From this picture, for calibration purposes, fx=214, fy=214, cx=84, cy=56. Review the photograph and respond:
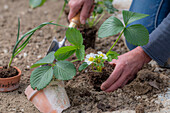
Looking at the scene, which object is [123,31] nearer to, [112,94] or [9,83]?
[112,94]

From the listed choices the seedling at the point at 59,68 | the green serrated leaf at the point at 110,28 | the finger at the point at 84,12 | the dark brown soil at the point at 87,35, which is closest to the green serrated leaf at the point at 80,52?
the seedling at the point at 59,68

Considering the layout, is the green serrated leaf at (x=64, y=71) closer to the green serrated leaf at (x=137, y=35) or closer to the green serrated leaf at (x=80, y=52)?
the green serrated leaf at (x=80, y=52)

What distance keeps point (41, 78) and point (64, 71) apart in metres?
0.13

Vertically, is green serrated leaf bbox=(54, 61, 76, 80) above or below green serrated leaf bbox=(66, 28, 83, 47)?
below

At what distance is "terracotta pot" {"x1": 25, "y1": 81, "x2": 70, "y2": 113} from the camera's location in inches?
47.3

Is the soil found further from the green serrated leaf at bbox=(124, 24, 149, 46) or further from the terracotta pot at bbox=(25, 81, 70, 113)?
the green serrated leaf at bbox=(124, 24, 149, 46)

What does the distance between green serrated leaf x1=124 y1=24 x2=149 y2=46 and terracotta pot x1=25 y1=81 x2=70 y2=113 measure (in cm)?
49

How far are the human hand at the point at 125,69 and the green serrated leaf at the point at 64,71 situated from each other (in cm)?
25

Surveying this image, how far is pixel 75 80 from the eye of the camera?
1.48m

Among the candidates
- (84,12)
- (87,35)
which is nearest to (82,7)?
(84,12)

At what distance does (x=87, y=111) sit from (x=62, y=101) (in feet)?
0.50

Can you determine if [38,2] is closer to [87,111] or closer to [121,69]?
[121,69]

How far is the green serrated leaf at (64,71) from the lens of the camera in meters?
1.16

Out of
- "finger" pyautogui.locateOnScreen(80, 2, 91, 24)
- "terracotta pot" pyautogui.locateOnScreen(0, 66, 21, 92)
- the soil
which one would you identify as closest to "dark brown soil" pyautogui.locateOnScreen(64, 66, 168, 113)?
the soil
